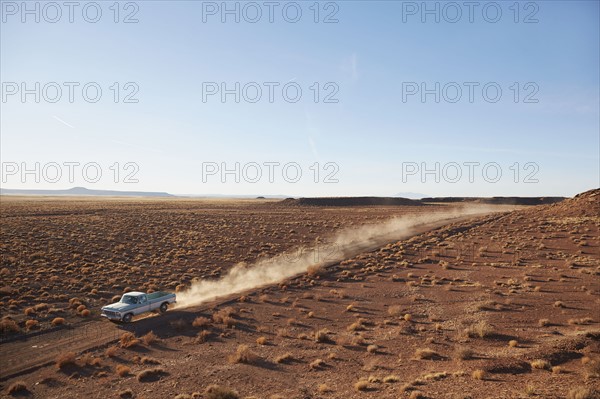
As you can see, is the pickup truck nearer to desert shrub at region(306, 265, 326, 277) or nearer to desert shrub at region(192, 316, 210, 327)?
desert shrub at region(192, 316, 210, 327)

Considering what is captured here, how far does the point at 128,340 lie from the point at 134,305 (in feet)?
11.1

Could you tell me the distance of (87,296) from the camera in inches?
1033

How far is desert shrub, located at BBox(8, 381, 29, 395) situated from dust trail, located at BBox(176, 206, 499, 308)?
34.8ft

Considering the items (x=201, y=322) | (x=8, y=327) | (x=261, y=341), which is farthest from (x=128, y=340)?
(x=8, y=327)

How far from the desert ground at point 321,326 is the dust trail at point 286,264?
80 centimetres

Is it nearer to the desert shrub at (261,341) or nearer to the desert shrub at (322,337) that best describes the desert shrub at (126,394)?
the desert shrub at (261,341)

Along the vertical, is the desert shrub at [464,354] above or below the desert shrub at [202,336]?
→ above

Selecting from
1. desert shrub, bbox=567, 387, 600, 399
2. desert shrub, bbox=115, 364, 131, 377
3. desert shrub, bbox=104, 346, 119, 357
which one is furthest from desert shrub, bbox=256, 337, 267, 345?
desert shrub, bbox=567, 387, 600, 399

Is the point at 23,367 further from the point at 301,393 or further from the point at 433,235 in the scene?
the point at 433,235

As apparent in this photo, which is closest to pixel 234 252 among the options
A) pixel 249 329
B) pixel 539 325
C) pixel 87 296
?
pixel 87 296

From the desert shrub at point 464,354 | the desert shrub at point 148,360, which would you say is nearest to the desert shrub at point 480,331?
the desert shrub at point 464,354

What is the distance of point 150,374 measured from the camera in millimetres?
14898

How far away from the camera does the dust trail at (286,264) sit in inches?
1100

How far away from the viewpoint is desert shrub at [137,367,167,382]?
14617 mm
